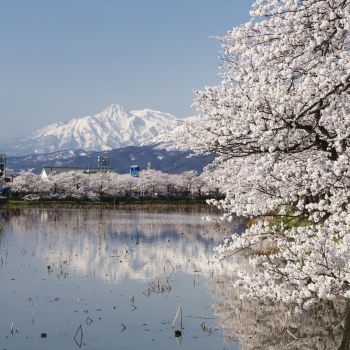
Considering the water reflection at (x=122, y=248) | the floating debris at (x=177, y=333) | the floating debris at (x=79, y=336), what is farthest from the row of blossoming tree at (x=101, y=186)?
the floating debris at (x=79, y=336)

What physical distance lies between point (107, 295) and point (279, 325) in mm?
9487

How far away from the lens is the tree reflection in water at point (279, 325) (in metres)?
17.8

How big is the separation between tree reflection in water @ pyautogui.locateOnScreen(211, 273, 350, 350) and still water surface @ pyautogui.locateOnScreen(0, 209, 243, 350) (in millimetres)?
453

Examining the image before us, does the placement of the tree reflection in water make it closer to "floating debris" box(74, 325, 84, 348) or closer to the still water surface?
the still water surface

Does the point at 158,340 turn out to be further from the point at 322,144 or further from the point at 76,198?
the point at 76,198

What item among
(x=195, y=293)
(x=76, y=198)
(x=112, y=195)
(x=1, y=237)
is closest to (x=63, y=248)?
(x=1, y=237)

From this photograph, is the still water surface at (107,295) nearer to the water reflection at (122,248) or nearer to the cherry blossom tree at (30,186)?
the water reflection at (122,248)

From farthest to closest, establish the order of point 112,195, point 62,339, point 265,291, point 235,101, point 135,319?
1. point 112,195
2. point 135,319
3. point 62,339
4. point 265,291
5. point 235,101

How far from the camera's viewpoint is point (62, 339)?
62.6 ft

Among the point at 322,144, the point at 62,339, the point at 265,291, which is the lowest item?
the point at 62,339

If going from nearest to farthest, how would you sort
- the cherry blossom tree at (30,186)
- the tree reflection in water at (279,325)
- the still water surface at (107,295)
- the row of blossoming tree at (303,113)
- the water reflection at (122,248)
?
the row of blossoming tree at (303,113), the tree reflection in water at (279,325), the still water surface at (107,295), the water reflection at (122,248), the cherry blossom tree at (30,186)

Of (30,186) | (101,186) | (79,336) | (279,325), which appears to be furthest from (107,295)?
(30,186)

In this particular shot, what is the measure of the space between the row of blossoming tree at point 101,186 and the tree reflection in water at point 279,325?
419 feet

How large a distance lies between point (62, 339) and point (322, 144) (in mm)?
12279
